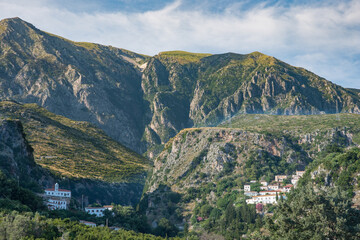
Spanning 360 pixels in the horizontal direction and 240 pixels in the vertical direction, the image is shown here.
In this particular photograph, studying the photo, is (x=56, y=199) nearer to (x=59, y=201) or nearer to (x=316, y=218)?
(x=59, y=201)

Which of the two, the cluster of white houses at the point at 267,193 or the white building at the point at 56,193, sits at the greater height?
the white building at the point at 56,193

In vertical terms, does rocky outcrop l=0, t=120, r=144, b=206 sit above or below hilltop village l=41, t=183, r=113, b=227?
above

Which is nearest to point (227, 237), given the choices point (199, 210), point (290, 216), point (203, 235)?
point (203, 235)

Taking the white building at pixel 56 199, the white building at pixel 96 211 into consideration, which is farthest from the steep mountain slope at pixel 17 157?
the white building at pixel 96 211

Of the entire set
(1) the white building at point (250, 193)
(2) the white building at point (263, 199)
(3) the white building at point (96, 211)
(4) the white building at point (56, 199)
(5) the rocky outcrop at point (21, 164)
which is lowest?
(3) the white building at point (96, 211)

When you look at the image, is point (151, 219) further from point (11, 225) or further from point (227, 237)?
point (11, 225)

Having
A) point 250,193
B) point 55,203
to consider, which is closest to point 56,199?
point 55,203

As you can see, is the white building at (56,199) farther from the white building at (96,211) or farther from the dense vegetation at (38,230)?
the dense vegetation at (38,230)

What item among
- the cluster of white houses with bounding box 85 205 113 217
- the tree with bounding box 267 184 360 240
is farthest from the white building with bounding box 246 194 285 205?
the tree with bounding box 267 184 360 240

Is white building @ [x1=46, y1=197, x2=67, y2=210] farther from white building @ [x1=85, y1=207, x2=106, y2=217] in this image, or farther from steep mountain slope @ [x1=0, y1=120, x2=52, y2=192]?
white building @ [x1=85, y1=207, x2=106, y2=217]

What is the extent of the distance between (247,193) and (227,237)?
129 ft

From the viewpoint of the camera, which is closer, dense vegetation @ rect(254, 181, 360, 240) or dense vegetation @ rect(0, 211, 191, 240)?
dense vegetation @ rect(254, 181, 360, 240)

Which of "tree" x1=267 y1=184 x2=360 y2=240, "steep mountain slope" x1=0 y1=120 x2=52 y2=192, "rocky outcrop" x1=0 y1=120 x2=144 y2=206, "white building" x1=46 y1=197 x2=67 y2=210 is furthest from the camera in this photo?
"rocky outcrop" x1=0 y1=120 x2=144 y2=206

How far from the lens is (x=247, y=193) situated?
192m
